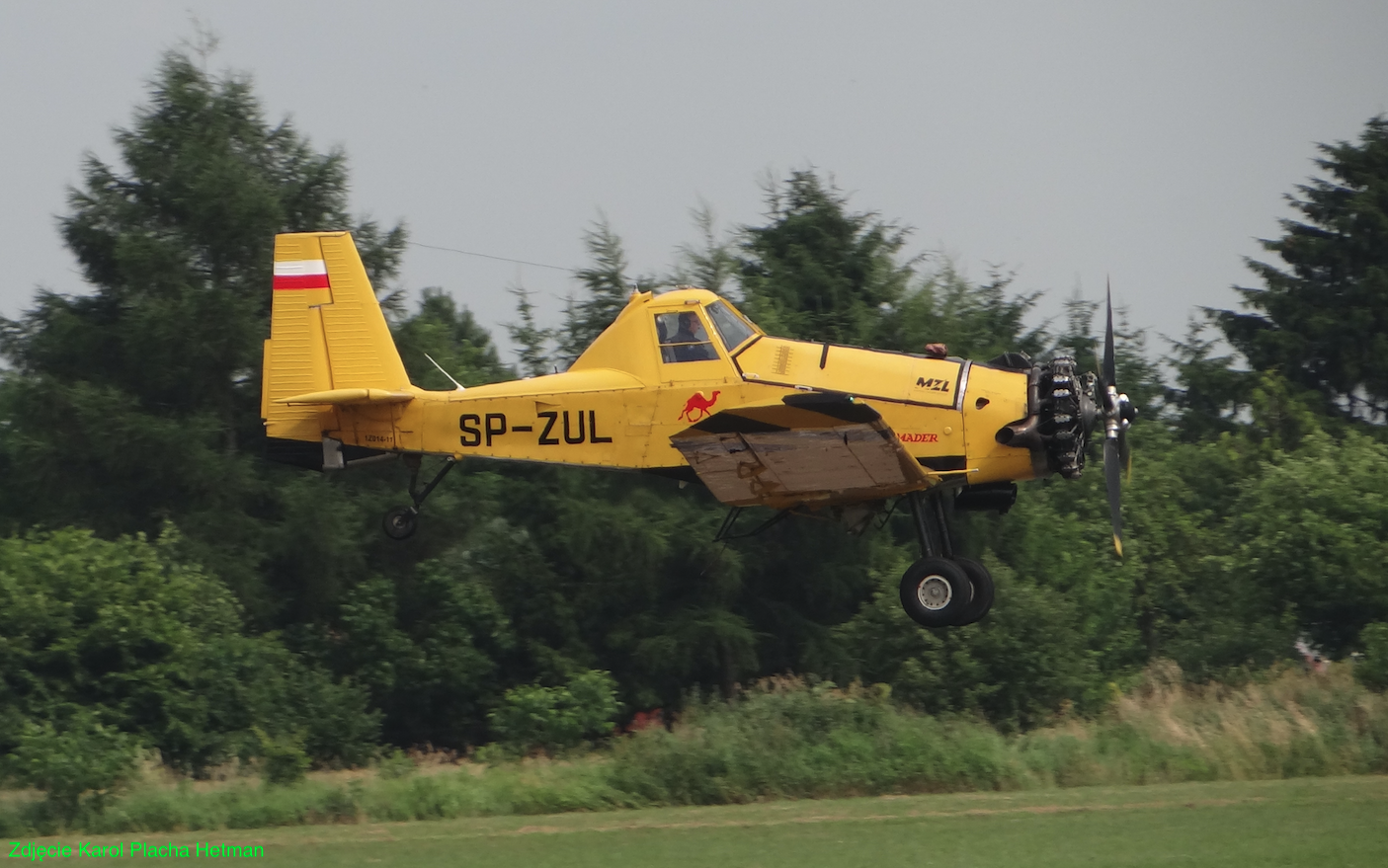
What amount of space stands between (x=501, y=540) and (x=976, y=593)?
18.4 metres

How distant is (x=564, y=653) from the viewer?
103 ft

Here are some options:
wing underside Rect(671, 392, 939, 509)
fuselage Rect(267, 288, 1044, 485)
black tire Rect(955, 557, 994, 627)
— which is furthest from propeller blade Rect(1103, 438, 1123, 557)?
wing underside Rect(671, 392, 939, 509)

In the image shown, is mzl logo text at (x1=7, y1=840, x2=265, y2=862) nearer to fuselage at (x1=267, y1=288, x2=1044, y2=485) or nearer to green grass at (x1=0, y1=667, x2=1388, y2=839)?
green grass at (x1=0, y1=667, x2=1388, y2=839)

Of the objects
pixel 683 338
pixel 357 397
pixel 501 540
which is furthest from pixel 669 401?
pixel 501 540

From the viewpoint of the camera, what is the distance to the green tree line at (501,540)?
27.3m

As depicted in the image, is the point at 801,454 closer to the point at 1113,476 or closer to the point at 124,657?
the point at 1113,476

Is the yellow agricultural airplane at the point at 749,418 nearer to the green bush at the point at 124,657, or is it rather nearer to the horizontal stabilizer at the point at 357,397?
the horizontal stabilizer at the point at 357,397

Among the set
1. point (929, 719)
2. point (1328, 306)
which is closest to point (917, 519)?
point (929, 719)

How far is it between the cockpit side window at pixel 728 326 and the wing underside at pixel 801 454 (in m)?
1.10

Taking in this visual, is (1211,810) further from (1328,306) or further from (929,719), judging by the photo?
(1328,306)

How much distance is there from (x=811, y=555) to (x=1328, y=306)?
21322mm

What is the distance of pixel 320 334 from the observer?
17.2 m

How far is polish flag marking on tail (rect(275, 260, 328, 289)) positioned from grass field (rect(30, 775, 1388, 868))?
5.59m

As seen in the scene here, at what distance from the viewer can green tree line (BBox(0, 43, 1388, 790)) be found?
27.3 metres
